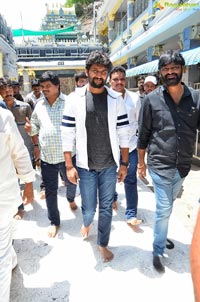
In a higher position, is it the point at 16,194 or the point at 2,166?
the point at 2,166

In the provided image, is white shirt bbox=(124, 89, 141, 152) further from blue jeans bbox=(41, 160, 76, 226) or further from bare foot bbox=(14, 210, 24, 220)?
bare foot bbox=(14, 210, 24, 220)

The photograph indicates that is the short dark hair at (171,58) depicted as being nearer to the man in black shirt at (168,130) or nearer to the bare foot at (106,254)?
the man in black shirt at (168,130)

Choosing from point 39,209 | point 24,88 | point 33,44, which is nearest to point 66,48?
point 33,44

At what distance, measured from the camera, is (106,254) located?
262 cm

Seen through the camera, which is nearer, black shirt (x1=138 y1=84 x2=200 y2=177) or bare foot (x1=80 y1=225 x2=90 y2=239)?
black shirt (x1=138 y1=84 x2=200 y2=177)

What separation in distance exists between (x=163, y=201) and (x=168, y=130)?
0.62 metres

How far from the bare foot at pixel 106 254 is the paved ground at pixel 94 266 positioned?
1.8 inches

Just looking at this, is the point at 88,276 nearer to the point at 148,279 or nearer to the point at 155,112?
the point at 148,279

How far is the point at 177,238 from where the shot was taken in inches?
115

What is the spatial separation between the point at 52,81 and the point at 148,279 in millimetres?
2167

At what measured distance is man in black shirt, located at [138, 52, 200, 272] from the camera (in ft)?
7.39

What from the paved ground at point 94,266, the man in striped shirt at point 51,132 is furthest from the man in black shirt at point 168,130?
the man in striped shirt at point 51,132

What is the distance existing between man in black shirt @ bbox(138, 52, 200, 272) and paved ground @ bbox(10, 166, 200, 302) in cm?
21

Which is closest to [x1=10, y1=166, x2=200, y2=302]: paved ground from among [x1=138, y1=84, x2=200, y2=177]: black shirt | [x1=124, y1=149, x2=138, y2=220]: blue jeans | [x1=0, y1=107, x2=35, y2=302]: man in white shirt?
[x1=124, y1=149, x2=138, y2=220]: blue jeans
